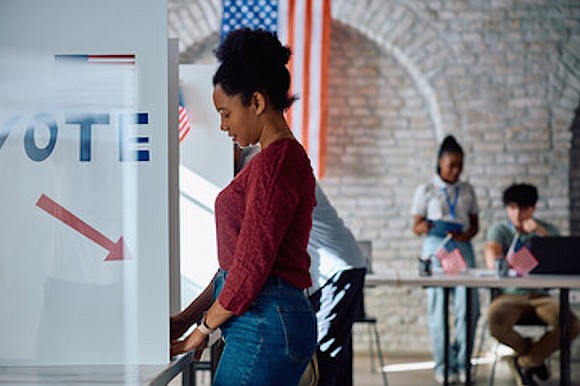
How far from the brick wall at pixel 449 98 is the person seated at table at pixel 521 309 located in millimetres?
1458

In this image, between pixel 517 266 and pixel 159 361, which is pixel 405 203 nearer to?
pixel 517 266

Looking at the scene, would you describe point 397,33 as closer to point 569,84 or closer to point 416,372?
point 569,84

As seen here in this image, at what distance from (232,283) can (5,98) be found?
58cm

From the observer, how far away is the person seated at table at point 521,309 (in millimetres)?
5957

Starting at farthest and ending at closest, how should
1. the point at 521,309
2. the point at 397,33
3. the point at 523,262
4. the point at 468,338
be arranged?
1. the point at 397,33
2. the point at 521,309
3. the point at 523,262
4. the point at 468,338

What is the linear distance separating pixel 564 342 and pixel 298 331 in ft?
11.6

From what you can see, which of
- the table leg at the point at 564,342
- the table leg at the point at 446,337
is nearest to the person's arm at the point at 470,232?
the table leg at the point at 446,337

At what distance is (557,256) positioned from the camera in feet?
18.1

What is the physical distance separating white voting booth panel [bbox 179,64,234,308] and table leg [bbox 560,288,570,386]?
96.3 inches

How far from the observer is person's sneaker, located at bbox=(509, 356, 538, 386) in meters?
6.01

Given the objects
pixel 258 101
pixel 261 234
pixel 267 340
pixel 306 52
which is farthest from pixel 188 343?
pixel 306 52

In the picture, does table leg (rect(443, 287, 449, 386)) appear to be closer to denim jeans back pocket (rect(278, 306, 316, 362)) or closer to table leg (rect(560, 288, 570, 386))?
table leg (rect(560, 288, 570, 386))

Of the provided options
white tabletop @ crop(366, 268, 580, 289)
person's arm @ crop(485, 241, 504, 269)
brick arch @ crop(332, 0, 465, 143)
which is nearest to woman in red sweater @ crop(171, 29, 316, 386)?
white tabletop @ crop(366, 268, 580, 289)

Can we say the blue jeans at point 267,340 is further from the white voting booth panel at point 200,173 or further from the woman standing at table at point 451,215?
the woman standing at table at point 451,215
